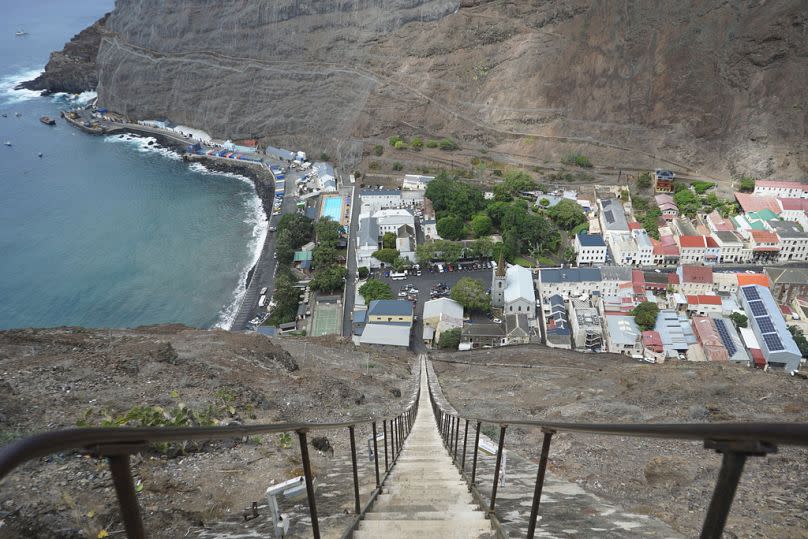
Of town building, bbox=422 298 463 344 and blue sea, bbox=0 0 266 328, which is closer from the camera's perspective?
town building, bbox=422 298 463 344

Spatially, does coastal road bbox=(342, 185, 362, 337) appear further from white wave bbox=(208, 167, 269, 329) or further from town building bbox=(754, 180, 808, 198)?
town building bbox=(754, 180, 808, 198)

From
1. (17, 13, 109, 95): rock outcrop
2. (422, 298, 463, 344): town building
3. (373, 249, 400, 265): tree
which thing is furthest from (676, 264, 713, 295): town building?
(17, 13, 109, 95): rock outcrop

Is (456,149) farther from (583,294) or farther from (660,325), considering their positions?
(660,325)

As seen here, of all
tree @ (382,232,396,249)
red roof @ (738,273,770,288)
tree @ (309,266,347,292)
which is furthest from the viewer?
tree @ (382,232,396,249)

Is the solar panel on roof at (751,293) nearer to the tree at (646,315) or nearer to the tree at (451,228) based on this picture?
the tree at (646,315)

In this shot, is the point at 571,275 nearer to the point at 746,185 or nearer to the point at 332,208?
the point at 746,185

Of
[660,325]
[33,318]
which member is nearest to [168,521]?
[660,325]
